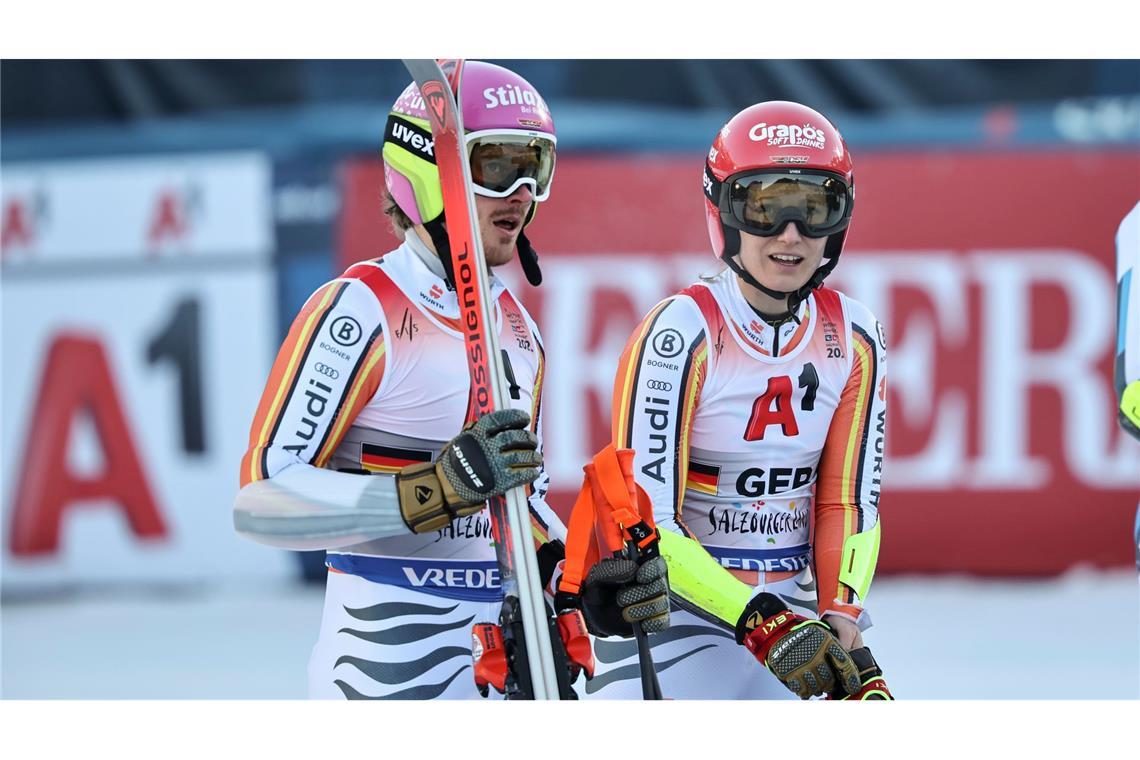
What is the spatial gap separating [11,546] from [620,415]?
5427 millimetres

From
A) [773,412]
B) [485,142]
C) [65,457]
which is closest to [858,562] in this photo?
[773,412]

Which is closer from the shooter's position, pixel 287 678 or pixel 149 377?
pixel 287 678

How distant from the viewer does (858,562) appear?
128 inches

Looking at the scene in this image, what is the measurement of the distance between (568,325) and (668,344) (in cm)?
430

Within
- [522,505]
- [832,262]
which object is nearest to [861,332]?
[832,262]

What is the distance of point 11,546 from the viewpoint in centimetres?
757

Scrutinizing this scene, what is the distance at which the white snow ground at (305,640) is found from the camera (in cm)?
593

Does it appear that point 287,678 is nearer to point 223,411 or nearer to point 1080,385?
point 223,411

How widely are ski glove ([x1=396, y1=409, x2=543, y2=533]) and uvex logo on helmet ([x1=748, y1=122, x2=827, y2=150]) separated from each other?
1.05 meters

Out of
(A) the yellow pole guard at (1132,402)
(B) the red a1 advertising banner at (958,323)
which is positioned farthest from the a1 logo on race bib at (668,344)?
(B) the red a1 advertising banner at (958,323)

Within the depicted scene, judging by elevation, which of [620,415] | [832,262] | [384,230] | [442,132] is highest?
[384,230]

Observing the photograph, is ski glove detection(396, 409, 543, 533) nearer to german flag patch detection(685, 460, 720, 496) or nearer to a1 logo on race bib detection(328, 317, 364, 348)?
a1 logo on race bib detection(328, 317, 364, 348)

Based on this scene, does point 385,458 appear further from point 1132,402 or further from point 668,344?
point 1132,402

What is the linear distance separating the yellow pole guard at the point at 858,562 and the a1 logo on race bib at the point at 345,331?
1.25 meters
